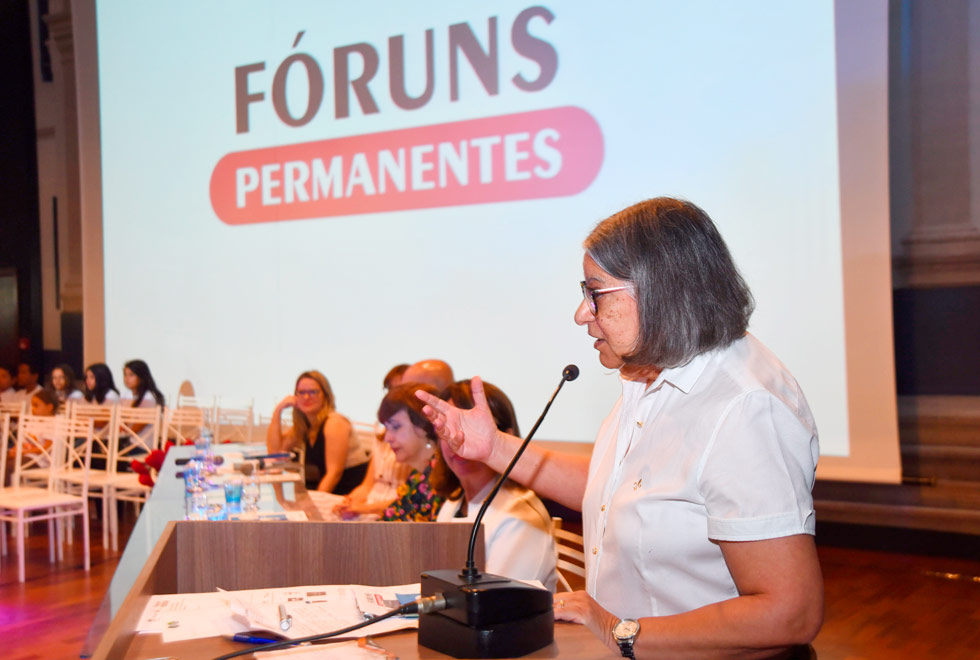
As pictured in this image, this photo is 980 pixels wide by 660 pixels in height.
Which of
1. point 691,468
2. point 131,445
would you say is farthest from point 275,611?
point 131,445

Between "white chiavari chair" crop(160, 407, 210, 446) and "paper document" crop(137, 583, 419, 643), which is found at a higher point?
"paper document" crop(137, 583, 419, 643)

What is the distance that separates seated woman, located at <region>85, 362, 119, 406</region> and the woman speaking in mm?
5804

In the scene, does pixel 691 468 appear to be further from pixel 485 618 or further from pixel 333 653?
pixel 333 653

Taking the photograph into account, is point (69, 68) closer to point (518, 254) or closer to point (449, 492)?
point (518, 254)

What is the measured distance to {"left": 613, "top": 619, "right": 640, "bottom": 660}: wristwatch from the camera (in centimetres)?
114

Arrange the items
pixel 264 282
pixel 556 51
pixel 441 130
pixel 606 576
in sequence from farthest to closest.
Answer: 1. pixel 264 282
2. pixel 441 130
3. pixel 556 51
4. pixel 606 576

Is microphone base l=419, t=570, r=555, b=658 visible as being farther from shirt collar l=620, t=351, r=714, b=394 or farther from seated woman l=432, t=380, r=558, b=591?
seated woman l=432, t=380, r=558, b=591

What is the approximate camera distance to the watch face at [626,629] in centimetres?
114

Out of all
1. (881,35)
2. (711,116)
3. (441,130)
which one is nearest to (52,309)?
(441,130)

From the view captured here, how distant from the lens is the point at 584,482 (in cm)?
161

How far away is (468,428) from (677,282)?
0.47 m

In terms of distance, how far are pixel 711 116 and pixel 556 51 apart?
0.87 m

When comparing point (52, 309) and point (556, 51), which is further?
point (52, 309)

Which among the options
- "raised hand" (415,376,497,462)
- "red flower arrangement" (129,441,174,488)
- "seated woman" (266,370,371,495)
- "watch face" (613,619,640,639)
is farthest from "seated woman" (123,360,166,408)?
"watch face" (613,619,640,639)
